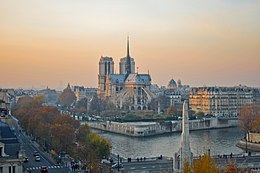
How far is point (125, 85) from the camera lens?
87.8 metres

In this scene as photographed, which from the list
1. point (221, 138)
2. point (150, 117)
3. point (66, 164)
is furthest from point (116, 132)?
point (66, 164)

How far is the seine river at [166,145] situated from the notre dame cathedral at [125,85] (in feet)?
100

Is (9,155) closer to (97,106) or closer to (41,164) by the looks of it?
(41,164)

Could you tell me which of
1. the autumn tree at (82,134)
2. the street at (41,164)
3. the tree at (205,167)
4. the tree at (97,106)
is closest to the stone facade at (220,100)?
the tree at (97,106)

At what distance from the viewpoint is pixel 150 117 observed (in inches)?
2427

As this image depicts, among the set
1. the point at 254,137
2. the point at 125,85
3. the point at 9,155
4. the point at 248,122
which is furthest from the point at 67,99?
the point at 9,155

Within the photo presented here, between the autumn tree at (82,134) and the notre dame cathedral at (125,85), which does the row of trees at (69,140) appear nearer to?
the autumn tree at (82,134)

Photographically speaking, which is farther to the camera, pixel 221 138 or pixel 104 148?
pixel 221 138

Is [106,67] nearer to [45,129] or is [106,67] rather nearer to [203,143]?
[203,143]

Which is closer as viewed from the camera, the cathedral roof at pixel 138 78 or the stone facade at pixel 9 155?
the stone facade at pixel 9 155

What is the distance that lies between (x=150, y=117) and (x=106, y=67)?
39191 mm

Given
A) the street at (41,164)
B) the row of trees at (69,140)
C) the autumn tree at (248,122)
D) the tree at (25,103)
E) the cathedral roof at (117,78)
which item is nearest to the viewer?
the street at (41,164)

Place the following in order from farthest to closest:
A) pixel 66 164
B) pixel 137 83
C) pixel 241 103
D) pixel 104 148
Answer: pixel 137 83
pixel 241 103
pixel 104 148
pixel 66 164

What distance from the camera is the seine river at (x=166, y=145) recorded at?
116ft
